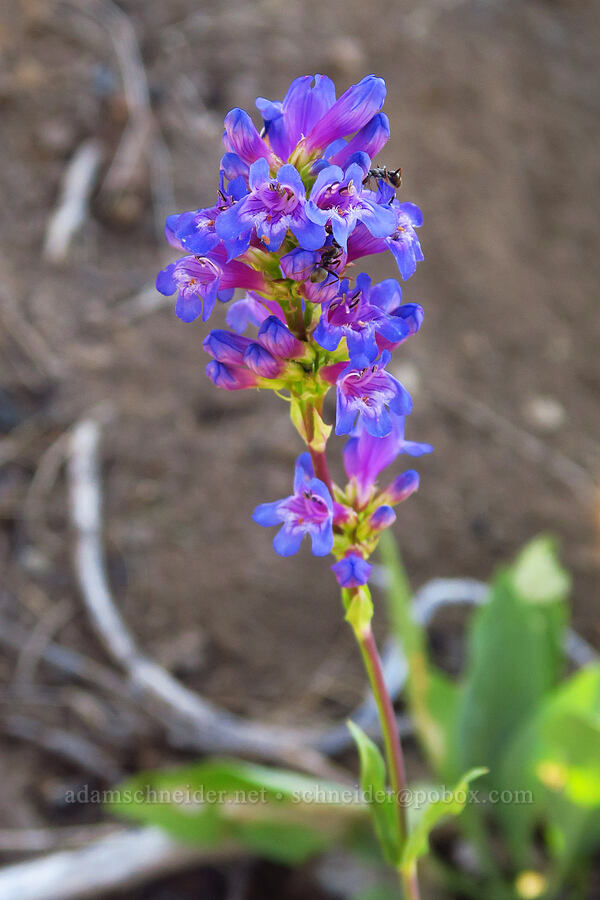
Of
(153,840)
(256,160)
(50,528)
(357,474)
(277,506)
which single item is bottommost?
(153,840)

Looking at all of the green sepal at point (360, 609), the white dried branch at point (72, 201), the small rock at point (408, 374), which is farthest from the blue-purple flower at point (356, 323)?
the white dried branch at point (72, 201)

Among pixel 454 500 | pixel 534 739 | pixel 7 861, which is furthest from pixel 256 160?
pixel 454 500

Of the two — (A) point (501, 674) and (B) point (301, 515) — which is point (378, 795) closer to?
(B) point (301, 515)

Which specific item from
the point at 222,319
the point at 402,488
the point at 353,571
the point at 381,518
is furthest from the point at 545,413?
the point at 353,571

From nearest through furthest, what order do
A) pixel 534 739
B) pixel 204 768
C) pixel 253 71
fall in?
1. pixel 204 768
2. pixel 534 739
3. pixel 253 71

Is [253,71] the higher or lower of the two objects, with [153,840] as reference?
higher

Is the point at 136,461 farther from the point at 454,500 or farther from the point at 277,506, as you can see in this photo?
the point at 277,506
